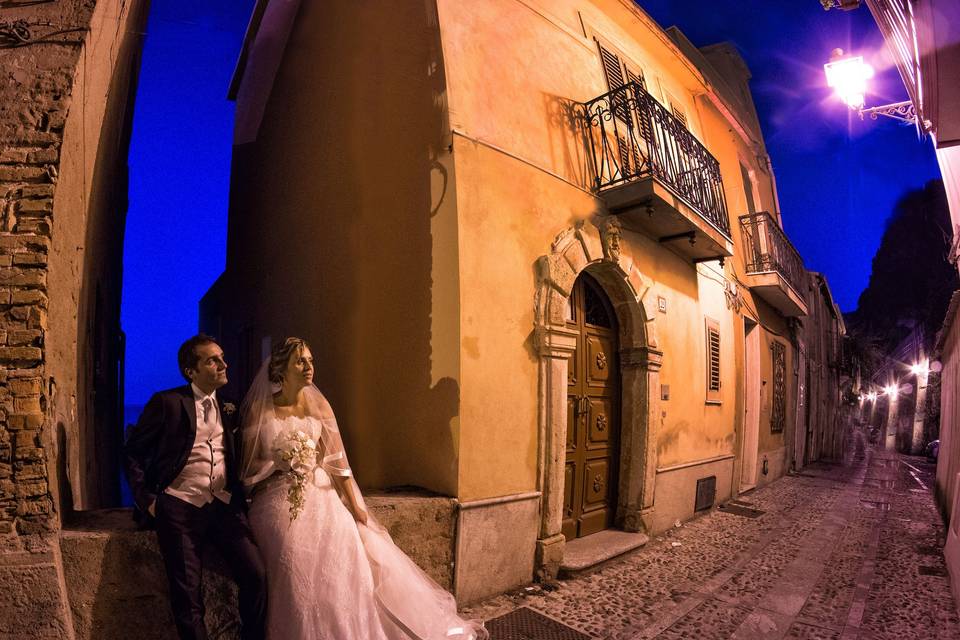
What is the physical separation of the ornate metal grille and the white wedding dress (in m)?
11.4

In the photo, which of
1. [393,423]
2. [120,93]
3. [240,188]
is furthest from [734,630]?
[240,188]

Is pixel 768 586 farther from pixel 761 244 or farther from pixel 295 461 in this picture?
pixel 761 244

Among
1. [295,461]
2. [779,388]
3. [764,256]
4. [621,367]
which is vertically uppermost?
[764,256]

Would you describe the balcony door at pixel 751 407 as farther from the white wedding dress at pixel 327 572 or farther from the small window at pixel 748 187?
the white wedding dress at pixel 327 572

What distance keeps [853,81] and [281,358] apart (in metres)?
8.30

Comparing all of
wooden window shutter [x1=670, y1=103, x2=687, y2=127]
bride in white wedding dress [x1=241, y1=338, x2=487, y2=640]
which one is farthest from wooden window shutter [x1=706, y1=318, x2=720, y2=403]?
bride in white wedding dress [x1=241, y1=338, x2=487, y2=640]

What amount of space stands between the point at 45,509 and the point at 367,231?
10.8 ft

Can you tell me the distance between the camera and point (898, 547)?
6.25 m

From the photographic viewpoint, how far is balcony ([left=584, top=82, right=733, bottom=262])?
5852 mm

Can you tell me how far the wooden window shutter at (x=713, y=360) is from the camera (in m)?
8.10

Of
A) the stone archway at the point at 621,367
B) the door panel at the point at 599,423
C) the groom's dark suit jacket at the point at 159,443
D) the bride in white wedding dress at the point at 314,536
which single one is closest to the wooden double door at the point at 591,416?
the door panel at the point at 599,423

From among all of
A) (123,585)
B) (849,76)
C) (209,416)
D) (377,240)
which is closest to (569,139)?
(377,240)

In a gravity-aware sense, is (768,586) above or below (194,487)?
below

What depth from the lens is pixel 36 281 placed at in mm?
2684
